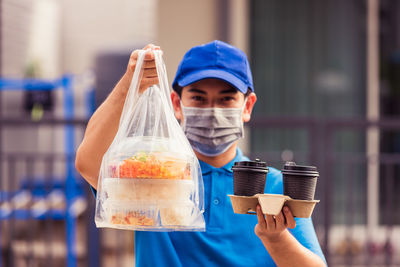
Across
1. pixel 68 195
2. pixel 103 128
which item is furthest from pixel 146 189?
pixel 68 195

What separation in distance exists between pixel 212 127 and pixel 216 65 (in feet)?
0.77

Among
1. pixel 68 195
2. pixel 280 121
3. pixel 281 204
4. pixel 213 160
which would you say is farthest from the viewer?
pixel 68 195

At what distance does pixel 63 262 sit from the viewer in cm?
504

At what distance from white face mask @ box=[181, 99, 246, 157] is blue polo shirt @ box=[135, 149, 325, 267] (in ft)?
0.84

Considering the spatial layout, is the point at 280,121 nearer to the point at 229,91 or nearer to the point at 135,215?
the point at 229,91

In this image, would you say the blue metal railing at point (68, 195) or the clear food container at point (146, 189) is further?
the blue metal railing at point (68, 195)

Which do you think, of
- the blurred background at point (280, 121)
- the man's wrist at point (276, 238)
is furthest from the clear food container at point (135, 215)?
the blurred background at point (280, 121)

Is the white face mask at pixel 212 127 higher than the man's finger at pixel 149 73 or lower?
lower

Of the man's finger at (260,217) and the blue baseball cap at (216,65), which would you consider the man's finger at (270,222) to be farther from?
the blue baseball cap at (216,65)

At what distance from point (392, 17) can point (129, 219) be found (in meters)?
5.52

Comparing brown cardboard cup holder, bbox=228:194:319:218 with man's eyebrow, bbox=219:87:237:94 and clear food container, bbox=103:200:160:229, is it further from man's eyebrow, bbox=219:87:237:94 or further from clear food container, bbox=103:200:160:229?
man's eyebrow, bbox=219:87:237:94

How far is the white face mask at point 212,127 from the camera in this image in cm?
183

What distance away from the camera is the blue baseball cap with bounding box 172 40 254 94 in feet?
5.71

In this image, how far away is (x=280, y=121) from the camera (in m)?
4.08
